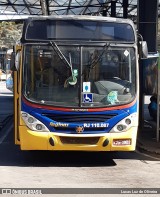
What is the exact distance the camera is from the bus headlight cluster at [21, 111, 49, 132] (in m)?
9.40

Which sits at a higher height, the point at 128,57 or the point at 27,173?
the point at 128,57

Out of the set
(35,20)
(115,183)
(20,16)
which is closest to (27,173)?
(115,183)

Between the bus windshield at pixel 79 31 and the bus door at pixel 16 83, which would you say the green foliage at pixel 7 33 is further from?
the bus windshield at pixel 79 31

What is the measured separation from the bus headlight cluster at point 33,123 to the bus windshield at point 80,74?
0.35 meters

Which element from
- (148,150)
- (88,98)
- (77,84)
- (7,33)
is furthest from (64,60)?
(7,33)

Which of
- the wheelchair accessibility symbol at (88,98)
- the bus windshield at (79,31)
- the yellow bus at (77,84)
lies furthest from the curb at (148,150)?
the bus windshield at (79,31)

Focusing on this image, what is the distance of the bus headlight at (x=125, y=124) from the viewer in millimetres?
9539

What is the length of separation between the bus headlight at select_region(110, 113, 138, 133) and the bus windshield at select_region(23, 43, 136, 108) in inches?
13.5

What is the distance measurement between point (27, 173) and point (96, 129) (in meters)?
1.64

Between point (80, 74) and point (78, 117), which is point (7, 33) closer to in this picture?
point (80, 74)

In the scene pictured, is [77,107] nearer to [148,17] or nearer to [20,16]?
[148,17]

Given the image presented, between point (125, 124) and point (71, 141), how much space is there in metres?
1.16

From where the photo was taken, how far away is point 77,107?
9.44 m

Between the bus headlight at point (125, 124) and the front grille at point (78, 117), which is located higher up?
the front grille at point (78, 117)
